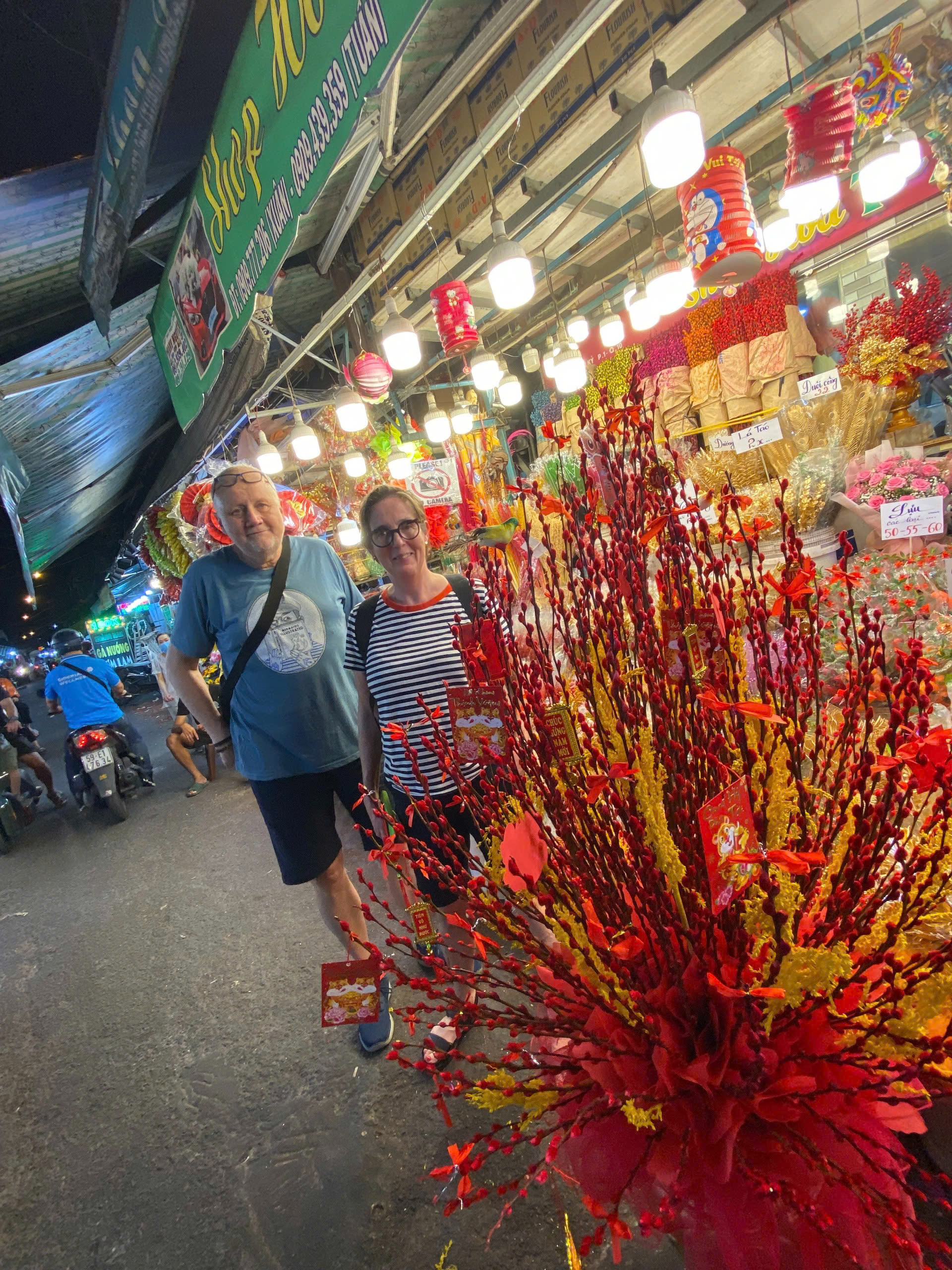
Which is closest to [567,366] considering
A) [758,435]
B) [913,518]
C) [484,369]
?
[484,369]

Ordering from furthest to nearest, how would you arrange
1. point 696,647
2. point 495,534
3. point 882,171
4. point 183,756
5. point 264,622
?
point 183,756, point 882,171, point 264,622, point 495,534, point 696,647

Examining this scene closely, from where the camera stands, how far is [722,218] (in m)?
3.01

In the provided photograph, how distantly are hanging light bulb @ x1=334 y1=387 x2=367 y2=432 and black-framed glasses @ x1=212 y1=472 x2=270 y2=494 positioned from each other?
3727mm

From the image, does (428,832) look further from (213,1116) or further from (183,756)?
(183,756)

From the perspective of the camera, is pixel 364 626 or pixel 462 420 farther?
pixel 462 420

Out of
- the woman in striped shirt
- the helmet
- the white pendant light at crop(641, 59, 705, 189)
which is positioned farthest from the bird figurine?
the helmet

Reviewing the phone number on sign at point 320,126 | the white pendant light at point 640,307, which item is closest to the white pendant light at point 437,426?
the white pendant light at point 640,307

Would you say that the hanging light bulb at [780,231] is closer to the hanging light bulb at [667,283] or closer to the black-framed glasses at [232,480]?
the hanging light bulb at [667,283]

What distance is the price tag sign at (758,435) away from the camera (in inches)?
117

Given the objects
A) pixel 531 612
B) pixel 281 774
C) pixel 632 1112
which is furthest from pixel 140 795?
pixel 632 1112

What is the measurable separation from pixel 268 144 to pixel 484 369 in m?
3.41

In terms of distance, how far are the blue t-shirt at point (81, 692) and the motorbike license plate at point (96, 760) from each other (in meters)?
0.40

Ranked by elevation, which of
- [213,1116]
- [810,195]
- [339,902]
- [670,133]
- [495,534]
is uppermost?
[670,133]

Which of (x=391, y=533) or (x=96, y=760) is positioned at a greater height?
(x=391, y=533)
